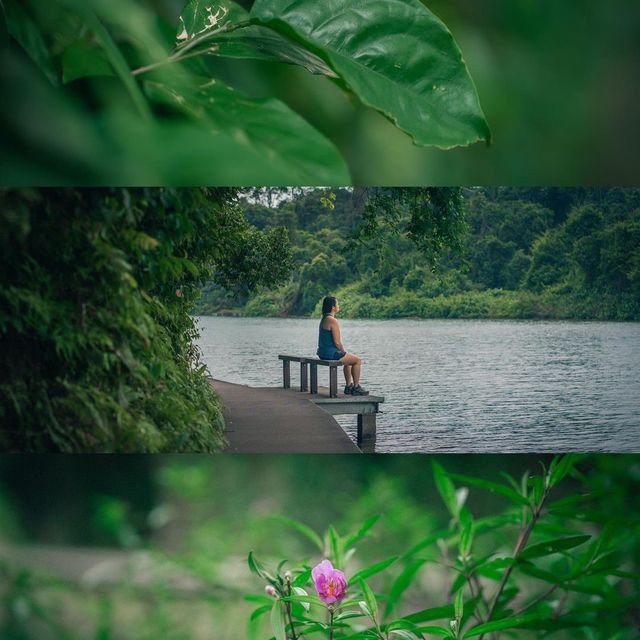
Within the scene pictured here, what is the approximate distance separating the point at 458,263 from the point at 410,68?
1.74 ft

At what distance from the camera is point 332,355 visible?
5.05 ft

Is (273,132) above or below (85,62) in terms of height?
below

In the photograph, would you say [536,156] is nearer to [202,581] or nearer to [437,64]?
[437,64]

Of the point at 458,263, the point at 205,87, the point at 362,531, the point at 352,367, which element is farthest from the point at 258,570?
the point at 205,87

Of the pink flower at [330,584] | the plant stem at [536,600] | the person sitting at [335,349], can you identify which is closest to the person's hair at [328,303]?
the person sitting at [335,349]

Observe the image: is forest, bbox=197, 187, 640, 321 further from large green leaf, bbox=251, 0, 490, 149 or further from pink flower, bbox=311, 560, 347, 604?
pink flower, bbox=311, 560, 347, 604

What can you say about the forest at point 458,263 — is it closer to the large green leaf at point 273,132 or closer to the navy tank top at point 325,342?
the navy tank top at point 325,342

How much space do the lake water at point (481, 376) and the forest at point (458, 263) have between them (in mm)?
35

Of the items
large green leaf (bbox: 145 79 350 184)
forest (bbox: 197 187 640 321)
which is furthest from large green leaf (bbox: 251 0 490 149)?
forest (bbox: 197 187 640 321)

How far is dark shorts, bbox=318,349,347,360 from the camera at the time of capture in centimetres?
154

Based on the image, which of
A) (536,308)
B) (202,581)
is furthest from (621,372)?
(202,581)

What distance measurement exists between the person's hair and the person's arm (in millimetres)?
27

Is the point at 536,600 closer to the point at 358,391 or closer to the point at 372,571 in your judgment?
the point at 372,571

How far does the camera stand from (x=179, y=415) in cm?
152
